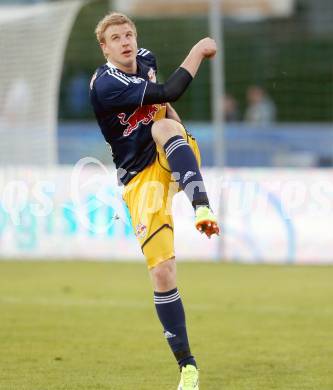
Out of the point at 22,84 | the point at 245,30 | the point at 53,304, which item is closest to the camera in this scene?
the point at 53,304

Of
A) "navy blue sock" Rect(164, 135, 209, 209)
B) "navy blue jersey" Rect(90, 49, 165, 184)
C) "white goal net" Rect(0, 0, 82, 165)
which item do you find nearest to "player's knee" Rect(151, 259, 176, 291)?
"navy blue sock" Rect(164, 135, 209, 209)

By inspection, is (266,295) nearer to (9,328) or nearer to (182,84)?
(9,328)

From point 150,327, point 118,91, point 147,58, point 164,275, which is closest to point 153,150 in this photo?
point 118,91

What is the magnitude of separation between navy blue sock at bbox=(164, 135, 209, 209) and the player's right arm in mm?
269

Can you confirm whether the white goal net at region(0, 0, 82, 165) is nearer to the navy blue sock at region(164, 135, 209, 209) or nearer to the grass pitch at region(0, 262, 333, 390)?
the grass pitch at region(0, 262, 333, 390)

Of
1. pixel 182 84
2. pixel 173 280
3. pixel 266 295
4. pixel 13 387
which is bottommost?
pixel 266 295

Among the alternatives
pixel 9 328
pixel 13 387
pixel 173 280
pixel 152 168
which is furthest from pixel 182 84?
pixel 9 328

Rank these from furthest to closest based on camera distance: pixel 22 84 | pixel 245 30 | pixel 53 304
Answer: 1. pixel 245 30
2. pixel 22 84
3. pixel 53 304

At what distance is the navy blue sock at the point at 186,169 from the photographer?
654 centimetres

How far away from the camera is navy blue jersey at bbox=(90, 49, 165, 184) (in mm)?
6809

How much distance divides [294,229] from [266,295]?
269 cm

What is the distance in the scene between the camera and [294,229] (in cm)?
1434

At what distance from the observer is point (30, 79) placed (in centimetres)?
1606

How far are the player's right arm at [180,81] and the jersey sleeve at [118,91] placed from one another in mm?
57
